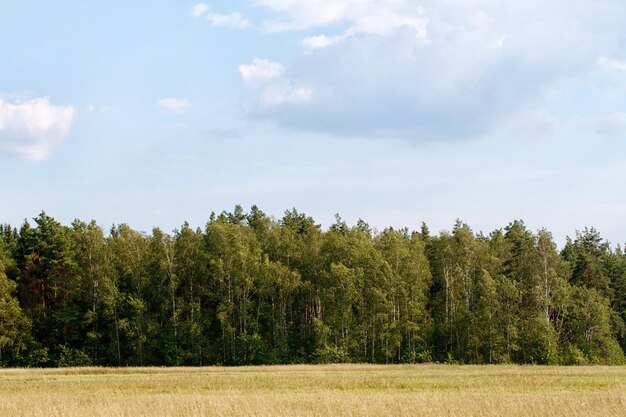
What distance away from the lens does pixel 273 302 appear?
90562 mm

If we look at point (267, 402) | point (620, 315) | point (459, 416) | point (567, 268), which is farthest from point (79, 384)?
point (620, 315)

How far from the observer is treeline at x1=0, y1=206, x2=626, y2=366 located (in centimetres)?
8331

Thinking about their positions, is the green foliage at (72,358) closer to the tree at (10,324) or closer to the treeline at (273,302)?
the treeline at (273,302)

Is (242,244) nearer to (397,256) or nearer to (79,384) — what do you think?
(397,256)

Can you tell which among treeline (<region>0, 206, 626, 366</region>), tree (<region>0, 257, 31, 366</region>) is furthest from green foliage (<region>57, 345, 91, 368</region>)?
tree (<region>0, 257, 31, 366</region>)

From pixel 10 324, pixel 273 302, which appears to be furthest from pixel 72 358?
pixel 273 302

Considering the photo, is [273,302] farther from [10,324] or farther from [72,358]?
[10,324]

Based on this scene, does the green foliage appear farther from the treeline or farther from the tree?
→ the tree

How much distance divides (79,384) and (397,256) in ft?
181

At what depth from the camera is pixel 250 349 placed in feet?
276

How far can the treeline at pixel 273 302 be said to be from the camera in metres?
83.3

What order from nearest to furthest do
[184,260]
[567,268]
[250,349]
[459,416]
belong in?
[459,416]
[250,349]
[184,260]
[567,268]

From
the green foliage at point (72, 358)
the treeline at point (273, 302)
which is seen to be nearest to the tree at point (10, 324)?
the treeline at point (273, 302)

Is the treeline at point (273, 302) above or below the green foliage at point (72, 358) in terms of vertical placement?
above
